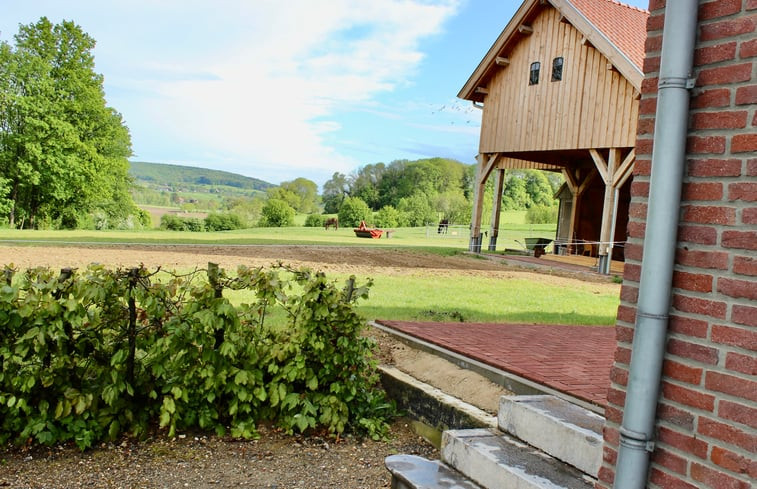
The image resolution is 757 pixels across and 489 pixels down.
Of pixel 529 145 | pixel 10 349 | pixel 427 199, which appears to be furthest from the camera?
pixel 427 199

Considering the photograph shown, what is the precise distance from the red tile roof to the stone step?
1247 centimetres

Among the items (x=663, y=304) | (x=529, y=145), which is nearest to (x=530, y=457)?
(x=663, y=304)

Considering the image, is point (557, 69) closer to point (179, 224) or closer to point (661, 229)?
point (661, 229)

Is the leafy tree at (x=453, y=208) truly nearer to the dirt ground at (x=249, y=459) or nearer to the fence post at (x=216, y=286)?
the dirt ground at (x=249, y=459)

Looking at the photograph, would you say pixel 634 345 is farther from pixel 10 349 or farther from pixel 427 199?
pixel 427 199

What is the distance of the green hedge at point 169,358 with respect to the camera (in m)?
3.99

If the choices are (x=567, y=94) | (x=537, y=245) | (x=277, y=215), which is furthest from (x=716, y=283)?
(x=277, y=215)

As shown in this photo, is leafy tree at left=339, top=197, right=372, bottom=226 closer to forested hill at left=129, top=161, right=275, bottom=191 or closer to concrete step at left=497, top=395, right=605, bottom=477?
concrete step at left=497, top=395, right=605, bottom=477

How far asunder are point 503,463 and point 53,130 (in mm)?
34972

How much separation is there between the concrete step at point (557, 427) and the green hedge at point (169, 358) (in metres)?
1.23

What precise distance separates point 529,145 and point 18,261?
12.3 m

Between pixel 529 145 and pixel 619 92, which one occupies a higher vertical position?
pixel 619 92

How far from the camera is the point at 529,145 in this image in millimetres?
16766

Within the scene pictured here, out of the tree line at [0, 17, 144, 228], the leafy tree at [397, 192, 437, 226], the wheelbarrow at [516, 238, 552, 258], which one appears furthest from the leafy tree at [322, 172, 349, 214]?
the wheelbarrow at [516, 238, 552, 258]
